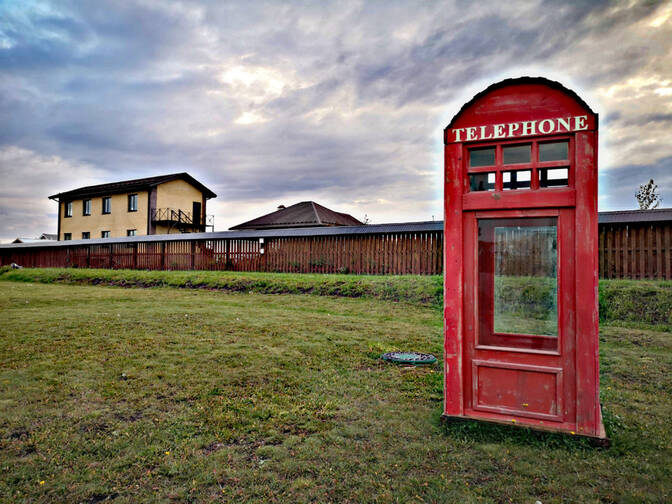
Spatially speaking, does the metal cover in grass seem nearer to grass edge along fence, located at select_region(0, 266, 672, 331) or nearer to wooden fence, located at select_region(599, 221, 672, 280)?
grass edge along fence, located at select_region(0, 266, 672, 331)

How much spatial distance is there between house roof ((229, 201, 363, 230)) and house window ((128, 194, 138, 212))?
10197mm

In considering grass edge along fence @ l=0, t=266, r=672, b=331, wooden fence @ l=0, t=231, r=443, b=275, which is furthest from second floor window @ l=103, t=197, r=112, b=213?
grass edge along fence @ l=0, t=266, r=672, b=331

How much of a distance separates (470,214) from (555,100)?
137cm

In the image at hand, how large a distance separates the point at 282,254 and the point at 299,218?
42.3ft

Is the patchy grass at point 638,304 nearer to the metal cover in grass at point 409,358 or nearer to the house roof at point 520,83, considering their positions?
the metal cover in grass at point 409,358

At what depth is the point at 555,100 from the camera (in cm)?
424

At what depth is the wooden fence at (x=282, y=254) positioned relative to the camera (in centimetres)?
1816

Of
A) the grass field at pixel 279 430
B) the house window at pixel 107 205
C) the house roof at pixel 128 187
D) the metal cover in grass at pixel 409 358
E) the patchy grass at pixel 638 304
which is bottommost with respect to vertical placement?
the grass field at pixel 279 430

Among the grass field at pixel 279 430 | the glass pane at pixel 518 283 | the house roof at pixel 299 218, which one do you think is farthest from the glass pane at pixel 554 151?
the house roof at pixel 299 218

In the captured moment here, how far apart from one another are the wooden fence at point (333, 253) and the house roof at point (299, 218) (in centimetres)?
968

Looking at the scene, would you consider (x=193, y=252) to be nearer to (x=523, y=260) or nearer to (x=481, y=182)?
(x=481, y=182)

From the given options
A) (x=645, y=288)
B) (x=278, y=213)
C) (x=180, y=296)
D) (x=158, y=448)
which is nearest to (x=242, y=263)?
(x=180, y=296)

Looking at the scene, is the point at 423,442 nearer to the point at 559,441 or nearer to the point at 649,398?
the point at 559,441

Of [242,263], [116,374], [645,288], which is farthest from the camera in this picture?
[242,263]
